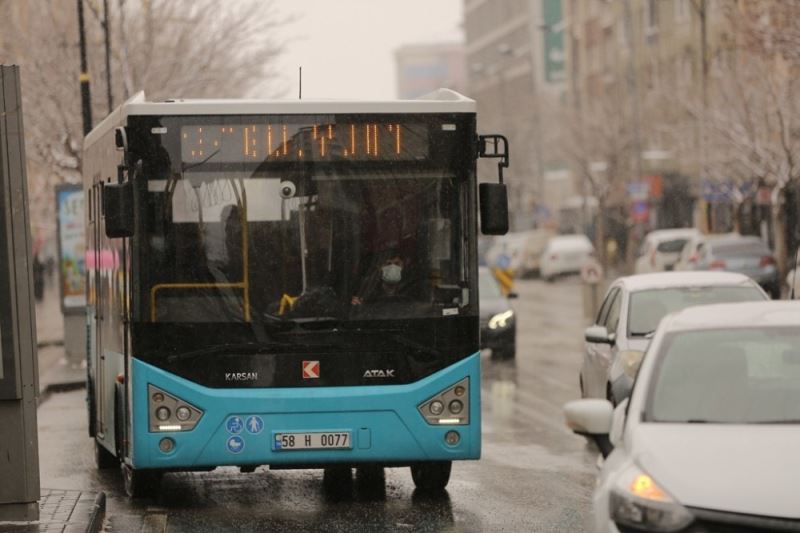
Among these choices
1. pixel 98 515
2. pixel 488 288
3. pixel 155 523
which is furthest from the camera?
pixel 488 288

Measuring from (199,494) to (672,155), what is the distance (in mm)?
55618

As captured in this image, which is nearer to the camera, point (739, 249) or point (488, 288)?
point (488, 288)

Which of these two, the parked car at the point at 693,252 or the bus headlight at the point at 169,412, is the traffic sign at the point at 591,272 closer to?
the parked car at the point at 693,252

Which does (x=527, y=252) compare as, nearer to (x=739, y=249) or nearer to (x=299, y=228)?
(x=739, y=249)

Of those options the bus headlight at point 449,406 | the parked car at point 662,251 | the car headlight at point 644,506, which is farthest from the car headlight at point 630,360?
the parked car at point 662,251

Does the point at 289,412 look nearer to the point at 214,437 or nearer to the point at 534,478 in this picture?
the point at 214,437

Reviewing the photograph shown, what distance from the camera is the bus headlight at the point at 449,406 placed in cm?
1145

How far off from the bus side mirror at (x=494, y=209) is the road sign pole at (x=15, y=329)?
287 centimetres

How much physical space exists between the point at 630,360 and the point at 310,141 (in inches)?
156

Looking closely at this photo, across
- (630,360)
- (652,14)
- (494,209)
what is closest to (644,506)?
(494,209)

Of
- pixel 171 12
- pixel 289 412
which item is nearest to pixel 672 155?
pixel 171 12

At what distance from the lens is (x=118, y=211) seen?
10930mm

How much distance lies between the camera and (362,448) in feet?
37.3

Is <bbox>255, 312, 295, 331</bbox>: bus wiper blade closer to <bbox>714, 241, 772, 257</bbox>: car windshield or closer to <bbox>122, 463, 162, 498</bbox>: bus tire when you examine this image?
<bbox>122, 463, 162, 498</bbox>: bus tire
